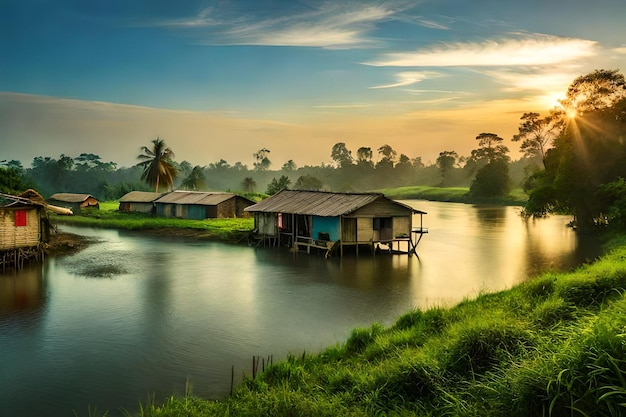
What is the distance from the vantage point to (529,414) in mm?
5930

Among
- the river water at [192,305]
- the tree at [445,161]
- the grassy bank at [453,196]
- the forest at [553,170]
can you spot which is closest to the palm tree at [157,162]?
the forest at [553,170]

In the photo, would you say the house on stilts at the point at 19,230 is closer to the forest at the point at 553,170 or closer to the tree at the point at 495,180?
the forest at the point at 553,170

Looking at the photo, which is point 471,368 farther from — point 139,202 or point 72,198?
point 72,198

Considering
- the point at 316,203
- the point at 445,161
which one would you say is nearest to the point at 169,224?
the point at 316,203

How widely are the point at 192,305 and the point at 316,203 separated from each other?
1320 cm

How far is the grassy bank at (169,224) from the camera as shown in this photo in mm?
36500

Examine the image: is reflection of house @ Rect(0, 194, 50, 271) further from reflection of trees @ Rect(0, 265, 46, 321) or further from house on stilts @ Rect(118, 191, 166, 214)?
house on stilts @ Rect(118, 191, 166, 214)

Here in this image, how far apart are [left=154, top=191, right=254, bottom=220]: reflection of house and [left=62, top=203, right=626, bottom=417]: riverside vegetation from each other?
112 feet

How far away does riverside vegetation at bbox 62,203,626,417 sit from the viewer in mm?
5754

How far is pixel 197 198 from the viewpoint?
154 feet

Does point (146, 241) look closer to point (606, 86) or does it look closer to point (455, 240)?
point (455, 240)

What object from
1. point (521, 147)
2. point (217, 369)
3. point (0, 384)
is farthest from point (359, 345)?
point (521, 147)

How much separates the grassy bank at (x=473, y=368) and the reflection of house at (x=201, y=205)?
1350 inches

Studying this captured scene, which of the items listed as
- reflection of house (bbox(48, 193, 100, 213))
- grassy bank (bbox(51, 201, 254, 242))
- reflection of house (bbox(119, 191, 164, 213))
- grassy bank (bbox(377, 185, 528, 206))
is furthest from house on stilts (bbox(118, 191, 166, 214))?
grassy bank (bbox(377, 185, 528, 206))
